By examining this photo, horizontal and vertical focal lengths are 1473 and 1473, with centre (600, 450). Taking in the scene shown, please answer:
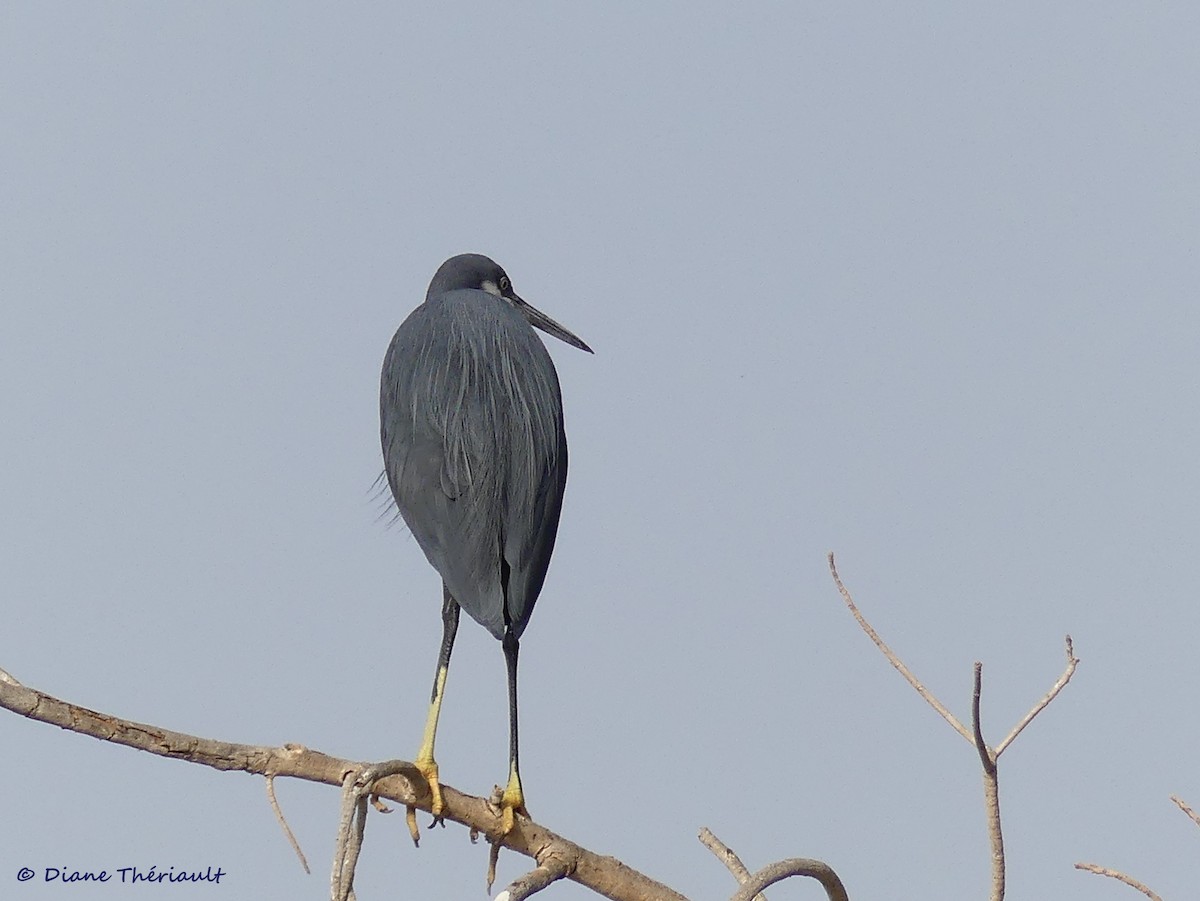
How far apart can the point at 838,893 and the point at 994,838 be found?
549 mm

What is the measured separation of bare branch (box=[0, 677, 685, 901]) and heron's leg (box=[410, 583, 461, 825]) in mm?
21

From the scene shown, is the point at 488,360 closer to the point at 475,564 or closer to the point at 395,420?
the point at 395,420

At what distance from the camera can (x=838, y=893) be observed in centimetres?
337

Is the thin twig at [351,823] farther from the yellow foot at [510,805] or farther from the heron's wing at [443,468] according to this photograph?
the heron's wing at [443,468]

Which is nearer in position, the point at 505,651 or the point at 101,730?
the point at 101,730

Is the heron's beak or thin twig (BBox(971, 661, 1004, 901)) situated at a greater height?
the heron's beak

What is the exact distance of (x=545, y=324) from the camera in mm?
4871

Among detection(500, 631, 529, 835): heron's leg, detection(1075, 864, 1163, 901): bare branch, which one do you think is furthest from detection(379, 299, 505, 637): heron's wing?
detection(1075, 864, 1163, 901): bare branch

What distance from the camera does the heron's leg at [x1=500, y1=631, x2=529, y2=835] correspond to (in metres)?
3.50

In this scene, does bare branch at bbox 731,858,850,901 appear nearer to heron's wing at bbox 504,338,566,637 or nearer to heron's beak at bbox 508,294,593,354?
heron's wing at bbox 504,338,566,637

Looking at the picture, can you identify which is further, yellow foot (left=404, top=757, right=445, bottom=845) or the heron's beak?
the heron's beak

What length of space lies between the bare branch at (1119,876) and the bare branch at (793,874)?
0.59 metres

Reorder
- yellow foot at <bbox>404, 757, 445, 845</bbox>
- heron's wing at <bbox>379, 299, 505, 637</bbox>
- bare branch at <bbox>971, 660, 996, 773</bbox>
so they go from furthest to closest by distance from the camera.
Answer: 1. heron's wing at <bbox>379, 299, 505, 637</bbox>
2. yellow foot at <bbox>404, 757, 445, 845</bbox>
3. bare branch at <bbox>971, 660, 996, 773</bbox>

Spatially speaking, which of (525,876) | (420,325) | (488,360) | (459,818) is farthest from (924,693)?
(420,325)
